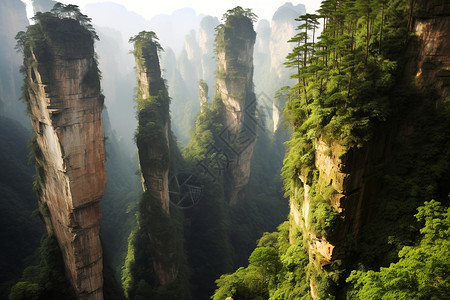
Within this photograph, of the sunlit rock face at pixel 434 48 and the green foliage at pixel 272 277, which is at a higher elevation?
the sunlit rock face at pixel 434 48

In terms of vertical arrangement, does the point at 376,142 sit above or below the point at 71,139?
below

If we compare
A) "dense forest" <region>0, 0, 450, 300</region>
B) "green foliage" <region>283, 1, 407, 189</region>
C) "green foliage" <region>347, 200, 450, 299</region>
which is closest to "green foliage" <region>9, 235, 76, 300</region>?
"dense forest" <region>0, 0, 450, 300</region>

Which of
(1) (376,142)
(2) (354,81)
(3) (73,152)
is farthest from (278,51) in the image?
(1) (376,142)

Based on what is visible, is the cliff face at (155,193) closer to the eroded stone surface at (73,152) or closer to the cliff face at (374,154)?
the eroded stone surface at (73,152)

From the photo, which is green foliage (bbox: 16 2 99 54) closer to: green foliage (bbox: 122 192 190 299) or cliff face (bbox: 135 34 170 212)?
cliff face (bbox: 135 34 170 212)

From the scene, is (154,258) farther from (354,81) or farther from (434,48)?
(434,48)

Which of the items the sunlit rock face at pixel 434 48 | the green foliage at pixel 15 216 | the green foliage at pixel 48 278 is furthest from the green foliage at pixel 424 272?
the green foliage at pixel 15 216

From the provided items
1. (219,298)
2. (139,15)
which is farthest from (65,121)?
(139,15)
